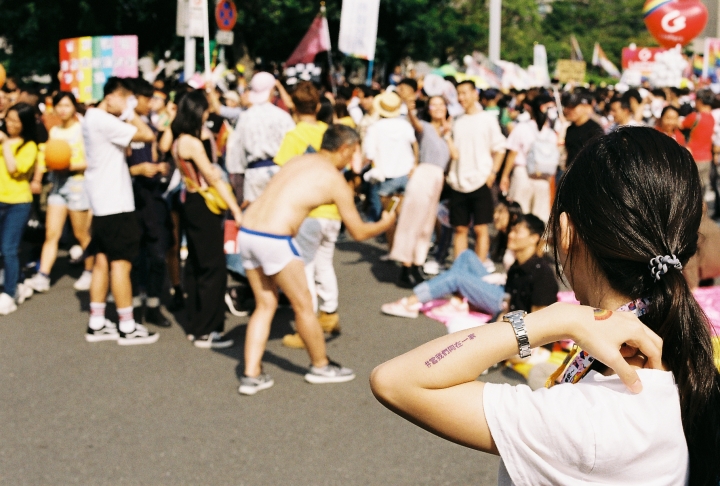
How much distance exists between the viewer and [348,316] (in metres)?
7.20

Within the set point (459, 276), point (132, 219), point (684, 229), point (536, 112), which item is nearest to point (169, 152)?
point (132, 219)

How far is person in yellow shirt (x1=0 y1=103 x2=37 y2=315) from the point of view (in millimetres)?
7230

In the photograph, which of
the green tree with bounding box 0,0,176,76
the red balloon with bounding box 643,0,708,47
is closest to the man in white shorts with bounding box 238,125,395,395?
the red balloon with bounding box 643,0,708,47

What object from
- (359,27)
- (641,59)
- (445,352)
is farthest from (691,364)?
(641,59)

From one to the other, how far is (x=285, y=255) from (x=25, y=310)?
3.32 meters

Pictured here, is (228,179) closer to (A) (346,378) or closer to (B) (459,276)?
(B) (459,276)

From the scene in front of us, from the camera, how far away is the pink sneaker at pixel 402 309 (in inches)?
284

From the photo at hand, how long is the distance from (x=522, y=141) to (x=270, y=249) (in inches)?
201

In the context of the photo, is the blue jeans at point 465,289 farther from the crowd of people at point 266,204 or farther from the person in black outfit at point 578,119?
the person in black outfit at point 578,119

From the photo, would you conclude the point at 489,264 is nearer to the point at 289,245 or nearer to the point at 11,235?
the point at 289,245

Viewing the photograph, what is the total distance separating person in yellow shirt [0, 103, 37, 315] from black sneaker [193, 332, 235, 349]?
1.97 meters

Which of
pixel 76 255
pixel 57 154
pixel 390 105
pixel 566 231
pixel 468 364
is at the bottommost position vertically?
pixel 76 255

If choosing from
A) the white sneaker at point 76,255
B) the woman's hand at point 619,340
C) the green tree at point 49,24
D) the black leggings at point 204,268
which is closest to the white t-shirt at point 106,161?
the black leggings at point 204,268

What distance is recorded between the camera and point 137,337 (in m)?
6.49
